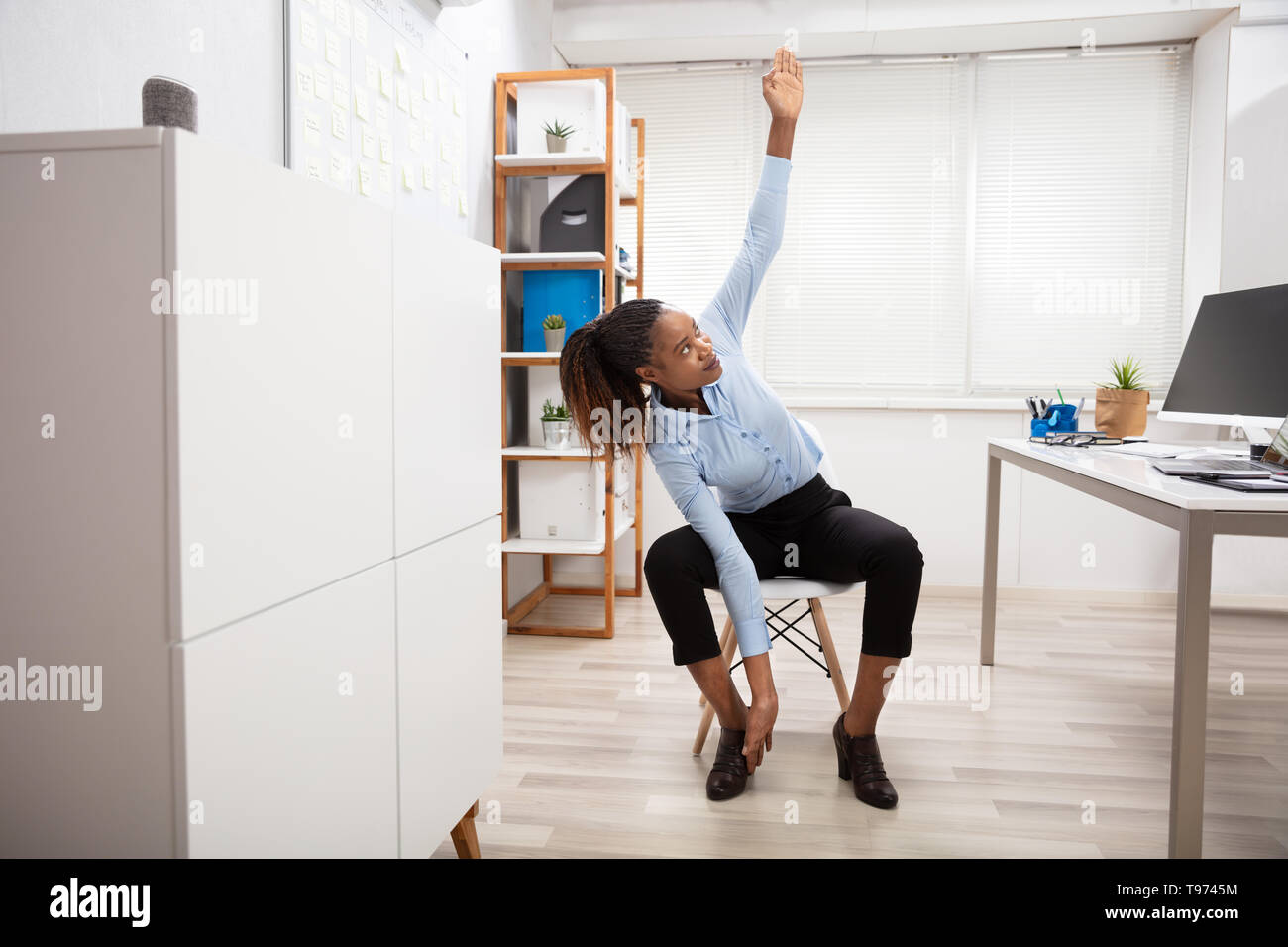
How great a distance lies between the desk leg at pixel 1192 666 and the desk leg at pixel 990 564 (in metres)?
1.52

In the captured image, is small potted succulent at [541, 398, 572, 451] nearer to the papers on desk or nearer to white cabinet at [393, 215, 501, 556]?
white cabinet at [393, 215, 501, 556]

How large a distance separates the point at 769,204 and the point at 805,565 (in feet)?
2.70

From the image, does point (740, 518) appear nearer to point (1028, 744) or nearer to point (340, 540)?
point (1028, 744)

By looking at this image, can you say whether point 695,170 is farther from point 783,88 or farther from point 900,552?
point 900,552

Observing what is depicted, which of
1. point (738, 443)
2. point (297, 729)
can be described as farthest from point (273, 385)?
point (738, 443)

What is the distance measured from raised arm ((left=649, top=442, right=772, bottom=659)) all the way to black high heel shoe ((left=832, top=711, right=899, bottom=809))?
35 cm

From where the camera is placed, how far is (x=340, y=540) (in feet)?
3.49

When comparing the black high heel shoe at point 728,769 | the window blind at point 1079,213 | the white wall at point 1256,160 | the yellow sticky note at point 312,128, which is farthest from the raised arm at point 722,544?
the white wall at point 1256,160

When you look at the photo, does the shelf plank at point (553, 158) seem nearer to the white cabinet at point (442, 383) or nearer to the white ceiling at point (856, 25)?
the white ceiling at point (856, 25)

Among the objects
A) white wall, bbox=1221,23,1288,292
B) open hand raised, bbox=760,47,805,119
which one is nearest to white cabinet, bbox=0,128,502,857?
open hand raised, bbox=760,47,805,119

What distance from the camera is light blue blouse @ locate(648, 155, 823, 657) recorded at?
1.83 m

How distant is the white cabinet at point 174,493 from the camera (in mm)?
781

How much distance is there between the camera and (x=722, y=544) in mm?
1838
